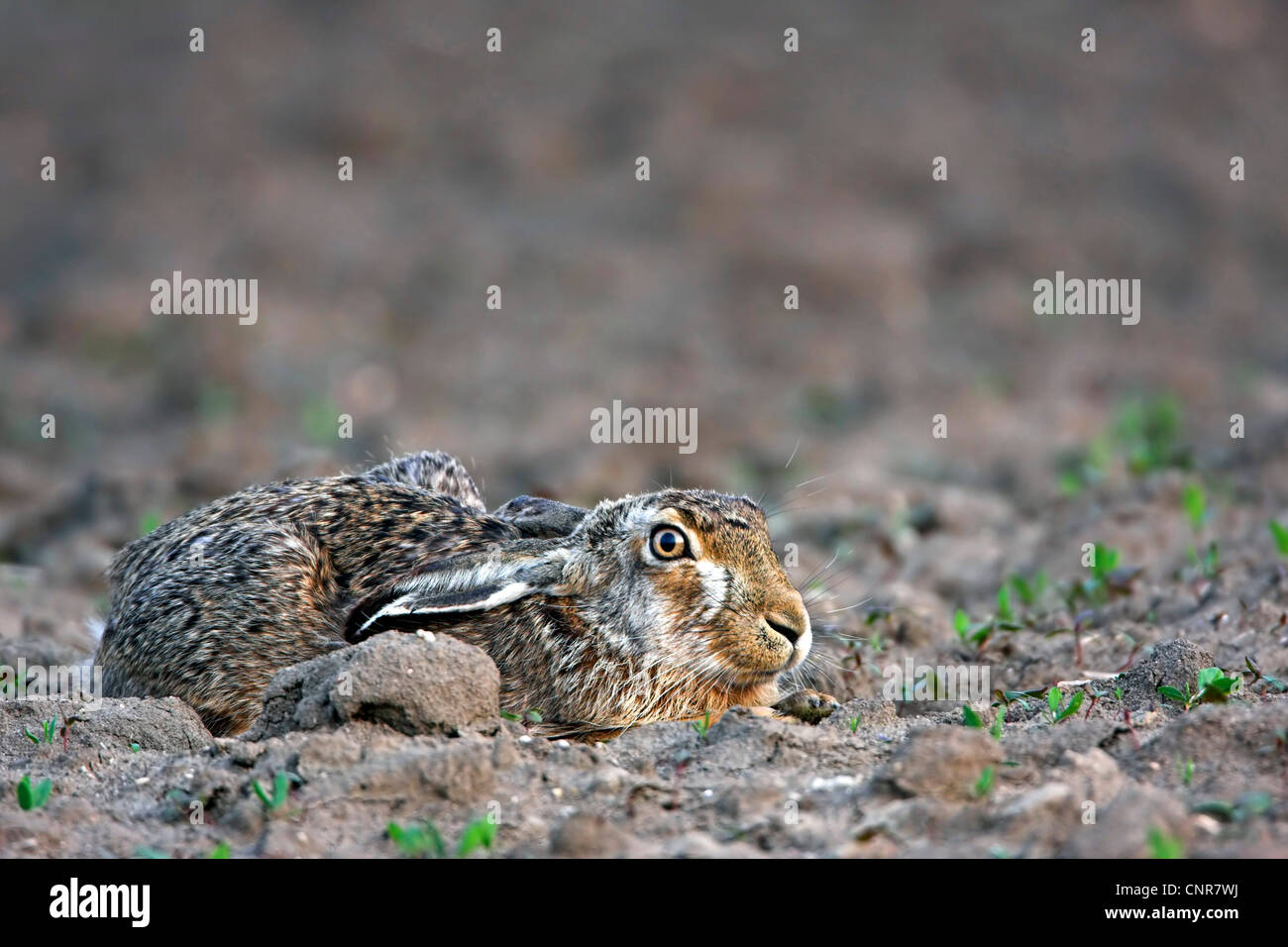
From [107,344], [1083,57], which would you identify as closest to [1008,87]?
[1083,57]

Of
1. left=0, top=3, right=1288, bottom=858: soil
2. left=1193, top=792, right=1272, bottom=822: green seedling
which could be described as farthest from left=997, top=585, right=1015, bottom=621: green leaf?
left=1193, top=792, right=1272, bottom=822: green seedling

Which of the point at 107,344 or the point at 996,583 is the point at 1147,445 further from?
the point at 107,344

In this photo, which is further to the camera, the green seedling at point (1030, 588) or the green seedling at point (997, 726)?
the green seedling at point (1030, 588)

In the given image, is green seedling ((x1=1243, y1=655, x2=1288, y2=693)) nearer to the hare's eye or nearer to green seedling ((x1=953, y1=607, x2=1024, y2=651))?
green seedling ((x1=953, y1=607, x2=1024, y2=651))

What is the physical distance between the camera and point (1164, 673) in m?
6.00

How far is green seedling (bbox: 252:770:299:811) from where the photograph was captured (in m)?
4.89

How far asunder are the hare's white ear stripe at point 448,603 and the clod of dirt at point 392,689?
51cm

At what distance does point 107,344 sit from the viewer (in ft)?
52.0

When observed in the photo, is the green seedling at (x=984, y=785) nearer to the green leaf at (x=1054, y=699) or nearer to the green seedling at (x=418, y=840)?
the green leaf at (x=1054, y=699)

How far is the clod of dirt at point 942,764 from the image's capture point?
4699 mm

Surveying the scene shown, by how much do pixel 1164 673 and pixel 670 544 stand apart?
2140 millimetres

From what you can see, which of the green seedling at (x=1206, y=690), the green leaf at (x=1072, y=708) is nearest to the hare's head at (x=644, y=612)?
the green leaf at (x=1072, y=708)

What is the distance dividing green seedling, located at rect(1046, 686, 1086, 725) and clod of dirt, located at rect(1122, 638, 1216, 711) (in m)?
0.22
